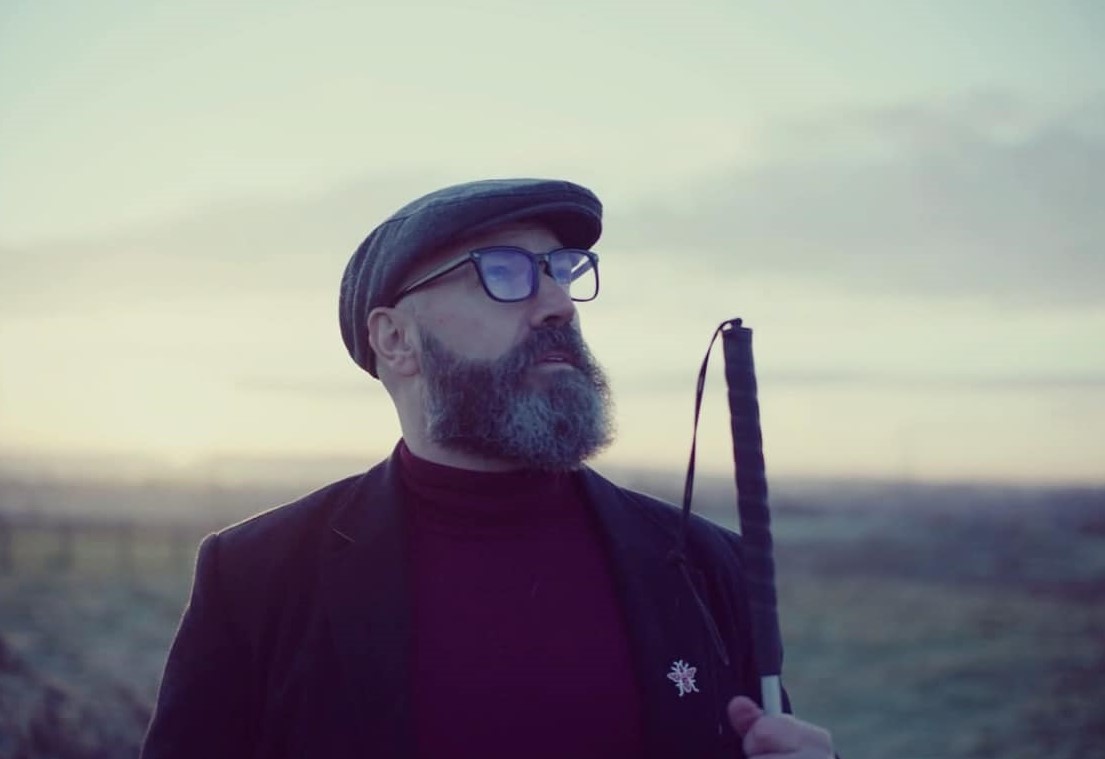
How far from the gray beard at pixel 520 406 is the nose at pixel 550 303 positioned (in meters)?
0.03

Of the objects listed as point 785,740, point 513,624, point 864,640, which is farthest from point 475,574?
point 864,640

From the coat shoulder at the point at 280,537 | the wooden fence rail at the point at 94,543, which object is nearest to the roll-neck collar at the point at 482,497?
the coat shoulder at the point at 280,537

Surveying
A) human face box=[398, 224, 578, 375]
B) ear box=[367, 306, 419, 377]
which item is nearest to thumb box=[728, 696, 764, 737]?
human face box=[398, 224, 578, 375]

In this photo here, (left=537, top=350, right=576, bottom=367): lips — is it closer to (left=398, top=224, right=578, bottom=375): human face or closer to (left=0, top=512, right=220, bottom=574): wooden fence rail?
(left=398, top=224, right=578, bottom=375): human face

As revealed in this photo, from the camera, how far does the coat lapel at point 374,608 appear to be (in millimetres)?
2639

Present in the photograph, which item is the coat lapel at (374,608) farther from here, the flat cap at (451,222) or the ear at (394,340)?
the flat cap at (451,222)

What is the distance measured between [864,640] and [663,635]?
16.0 meters

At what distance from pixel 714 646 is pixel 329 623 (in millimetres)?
917

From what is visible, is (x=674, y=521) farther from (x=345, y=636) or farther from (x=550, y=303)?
(x=345, y=636)

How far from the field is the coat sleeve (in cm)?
370

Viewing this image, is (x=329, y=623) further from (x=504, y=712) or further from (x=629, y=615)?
(x=629, y=615)

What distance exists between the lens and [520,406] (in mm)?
2947

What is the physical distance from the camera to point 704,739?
8.98ft

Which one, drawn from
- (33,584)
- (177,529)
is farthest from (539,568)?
(177,529)
